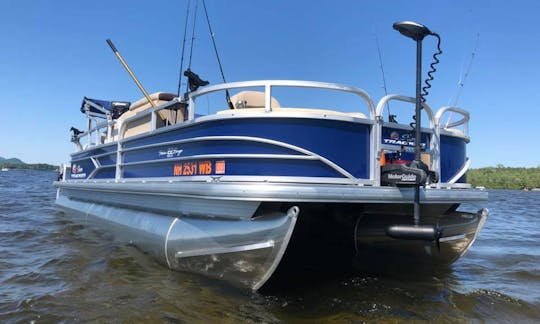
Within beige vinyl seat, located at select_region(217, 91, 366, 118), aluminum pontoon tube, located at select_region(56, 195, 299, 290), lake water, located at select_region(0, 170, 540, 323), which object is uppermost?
beige vinyl seat, located at select_region(217, 91, 366, 118)

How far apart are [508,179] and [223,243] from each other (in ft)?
224

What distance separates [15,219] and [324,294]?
8.27m

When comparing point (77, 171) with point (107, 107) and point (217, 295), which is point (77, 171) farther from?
point (217, 295)

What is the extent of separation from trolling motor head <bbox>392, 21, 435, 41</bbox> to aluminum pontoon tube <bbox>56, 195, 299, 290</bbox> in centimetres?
194

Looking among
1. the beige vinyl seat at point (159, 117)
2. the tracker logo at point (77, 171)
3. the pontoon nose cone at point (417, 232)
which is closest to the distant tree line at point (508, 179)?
the tracker logo at point (77, 171)

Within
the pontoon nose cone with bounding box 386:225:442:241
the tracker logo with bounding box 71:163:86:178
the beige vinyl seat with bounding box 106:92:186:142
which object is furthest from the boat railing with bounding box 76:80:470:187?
the tracker logo with bounding box 71:163:86:178

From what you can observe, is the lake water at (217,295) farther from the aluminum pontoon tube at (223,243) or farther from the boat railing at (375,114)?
the boat railing at (375,114)

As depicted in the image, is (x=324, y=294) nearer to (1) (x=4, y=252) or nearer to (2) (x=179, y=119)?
(2) (x=179, y=119)

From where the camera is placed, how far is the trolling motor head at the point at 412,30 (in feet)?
13.6

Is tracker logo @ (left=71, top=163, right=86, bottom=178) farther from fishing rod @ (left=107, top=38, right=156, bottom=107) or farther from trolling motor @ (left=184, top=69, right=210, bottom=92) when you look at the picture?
trolling motor @ (left=184, top=69, right=210, bottom=92)

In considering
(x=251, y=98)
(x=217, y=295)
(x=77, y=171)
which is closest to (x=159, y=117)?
(x=251, y=98)

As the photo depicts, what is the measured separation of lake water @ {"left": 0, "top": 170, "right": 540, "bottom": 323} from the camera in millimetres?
3789

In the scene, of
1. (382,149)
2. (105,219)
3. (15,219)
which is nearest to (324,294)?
(382,149)

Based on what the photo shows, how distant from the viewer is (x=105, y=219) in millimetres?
7086
